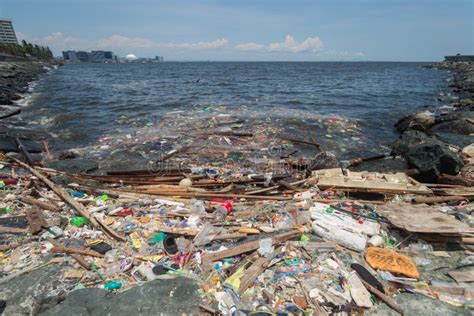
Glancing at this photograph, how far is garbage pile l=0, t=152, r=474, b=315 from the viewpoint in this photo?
134 inches

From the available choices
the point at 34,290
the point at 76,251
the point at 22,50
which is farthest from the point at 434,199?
the point at 22,50

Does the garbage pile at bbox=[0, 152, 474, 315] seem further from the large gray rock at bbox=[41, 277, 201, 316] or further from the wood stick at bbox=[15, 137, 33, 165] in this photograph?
the wood stick at bbox=[15, 137, 33, 165]

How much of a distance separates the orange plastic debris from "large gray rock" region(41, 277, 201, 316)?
8.61ft

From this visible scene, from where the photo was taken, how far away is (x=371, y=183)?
6.39m

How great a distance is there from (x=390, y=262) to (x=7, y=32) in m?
195

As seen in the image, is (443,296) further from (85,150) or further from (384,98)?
(384,98)

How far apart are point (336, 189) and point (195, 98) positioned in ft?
61.5

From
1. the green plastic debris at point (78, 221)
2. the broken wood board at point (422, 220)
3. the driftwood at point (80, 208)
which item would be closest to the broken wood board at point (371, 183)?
the broken wood board at point (422, 220)

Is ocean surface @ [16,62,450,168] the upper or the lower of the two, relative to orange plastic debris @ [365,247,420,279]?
lower

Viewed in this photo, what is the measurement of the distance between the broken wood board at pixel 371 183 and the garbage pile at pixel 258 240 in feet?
0.12

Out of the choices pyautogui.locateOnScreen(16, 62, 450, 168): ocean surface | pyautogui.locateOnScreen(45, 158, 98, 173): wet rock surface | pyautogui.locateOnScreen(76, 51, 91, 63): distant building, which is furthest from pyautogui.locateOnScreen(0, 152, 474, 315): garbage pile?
pyautogui.locateOnScreen(76, 51, 91, 63): distant building

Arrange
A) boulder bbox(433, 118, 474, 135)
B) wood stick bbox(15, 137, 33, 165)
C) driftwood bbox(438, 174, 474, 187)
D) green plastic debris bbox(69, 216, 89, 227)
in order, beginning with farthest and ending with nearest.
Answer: boulder bbox(433, 118, 474, 135) → wood stick bbox(15, 137, 33, 165) → driftwood bbox(438, 174, 474, 187) → green plastic debris bbox(69, 216, 89, 227)

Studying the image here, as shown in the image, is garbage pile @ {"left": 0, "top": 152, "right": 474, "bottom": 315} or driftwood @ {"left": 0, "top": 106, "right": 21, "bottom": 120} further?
driftwood @ {"left": 0, "top": 106, "right": 21, "bottom": 120}

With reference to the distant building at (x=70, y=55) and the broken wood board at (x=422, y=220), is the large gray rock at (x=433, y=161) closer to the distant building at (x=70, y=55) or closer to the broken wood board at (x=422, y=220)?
the broken wood board at (x=422, y=220)
